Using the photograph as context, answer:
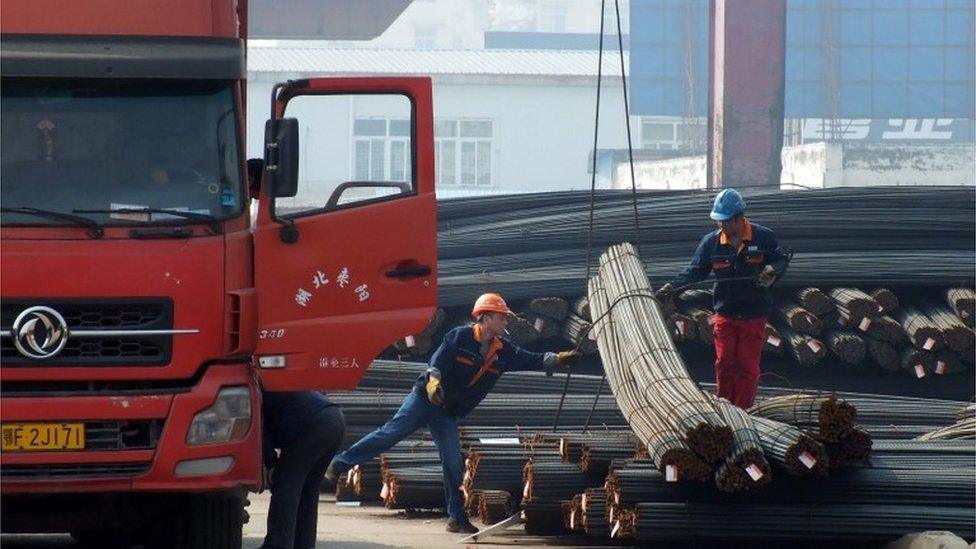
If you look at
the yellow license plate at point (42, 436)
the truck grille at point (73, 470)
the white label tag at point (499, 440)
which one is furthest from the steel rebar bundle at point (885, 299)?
the yellow license plate at point (42, 436)

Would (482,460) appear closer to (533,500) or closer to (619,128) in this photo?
(533,500)

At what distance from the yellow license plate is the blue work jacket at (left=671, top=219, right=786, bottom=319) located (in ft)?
17.3

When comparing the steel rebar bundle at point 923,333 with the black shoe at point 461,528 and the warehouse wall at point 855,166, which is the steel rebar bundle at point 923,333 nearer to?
the black shoe at point 461,528

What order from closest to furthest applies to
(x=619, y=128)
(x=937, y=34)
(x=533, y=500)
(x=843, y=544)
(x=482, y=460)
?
(x=843, y=544) < (x=533, y=500) < (x=482, y=460) < (x=937, y=34) < (x=619, y=128)

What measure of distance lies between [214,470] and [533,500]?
115 inches

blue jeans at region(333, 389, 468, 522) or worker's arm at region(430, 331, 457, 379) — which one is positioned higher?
worker's arm at region(430, 331, 457, 379)

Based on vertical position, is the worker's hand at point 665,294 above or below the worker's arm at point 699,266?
below

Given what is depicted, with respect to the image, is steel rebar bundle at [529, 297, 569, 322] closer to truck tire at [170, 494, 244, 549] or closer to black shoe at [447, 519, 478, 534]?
black shoe at [447, 519, 478, 534]

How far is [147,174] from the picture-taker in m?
6.74

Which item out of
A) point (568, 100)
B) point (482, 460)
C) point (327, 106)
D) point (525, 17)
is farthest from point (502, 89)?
point (482, 460)

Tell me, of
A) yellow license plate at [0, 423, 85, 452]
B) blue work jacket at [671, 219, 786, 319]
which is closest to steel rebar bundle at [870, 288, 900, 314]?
blue work jacket at [671, 219, 786, 319]

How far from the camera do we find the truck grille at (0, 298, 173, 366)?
6.42 metres

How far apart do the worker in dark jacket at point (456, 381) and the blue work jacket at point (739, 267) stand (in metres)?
1.38

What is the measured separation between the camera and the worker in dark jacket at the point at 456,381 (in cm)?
1008
